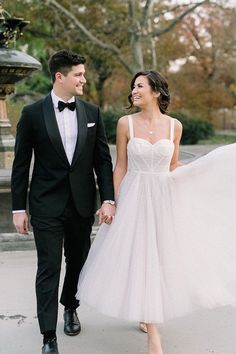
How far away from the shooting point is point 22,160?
12.3 feet

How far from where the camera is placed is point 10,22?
8773mm

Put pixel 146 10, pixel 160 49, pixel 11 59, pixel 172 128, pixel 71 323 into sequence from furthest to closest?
pixel 160 49, pixel 146 10, pixel 11 59, pixel 71 323, pixel 172 128

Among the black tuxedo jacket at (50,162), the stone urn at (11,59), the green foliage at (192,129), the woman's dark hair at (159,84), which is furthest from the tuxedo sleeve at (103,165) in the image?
the green foliage at (192,129)

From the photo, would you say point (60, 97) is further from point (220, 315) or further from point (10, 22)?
point (10, 22)

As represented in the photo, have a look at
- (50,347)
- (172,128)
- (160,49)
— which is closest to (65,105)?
(172,128)

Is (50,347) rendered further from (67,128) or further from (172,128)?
(172,128)

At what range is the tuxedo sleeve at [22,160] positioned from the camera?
372cm

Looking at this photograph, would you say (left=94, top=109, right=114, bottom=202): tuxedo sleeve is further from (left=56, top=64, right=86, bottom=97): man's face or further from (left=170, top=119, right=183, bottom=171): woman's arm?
(left=170, top=119, right=183, bottom=171): woman's arm

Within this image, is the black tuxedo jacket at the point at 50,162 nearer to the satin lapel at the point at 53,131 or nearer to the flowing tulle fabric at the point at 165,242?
the satin lapel at the point at 53,131

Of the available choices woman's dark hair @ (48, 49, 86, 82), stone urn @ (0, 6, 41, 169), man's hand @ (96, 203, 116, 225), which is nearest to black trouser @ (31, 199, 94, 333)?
man's hand @ (96, 203, 116, 225)

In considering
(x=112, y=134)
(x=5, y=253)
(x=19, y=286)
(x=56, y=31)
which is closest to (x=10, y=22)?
(x=5, y=253)

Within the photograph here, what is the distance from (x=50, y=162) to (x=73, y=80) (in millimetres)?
536

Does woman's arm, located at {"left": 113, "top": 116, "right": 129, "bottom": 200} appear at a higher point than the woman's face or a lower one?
lower

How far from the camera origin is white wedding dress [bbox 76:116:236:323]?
372 cm
